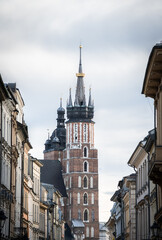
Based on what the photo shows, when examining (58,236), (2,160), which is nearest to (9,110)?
(2,160)

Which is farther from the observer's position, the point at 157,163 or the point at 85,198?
the point at 85,198

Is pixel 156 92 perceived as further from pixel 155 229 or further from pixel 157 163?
pixel 155 229

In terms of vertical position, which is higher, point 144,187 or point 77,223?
point 77,223

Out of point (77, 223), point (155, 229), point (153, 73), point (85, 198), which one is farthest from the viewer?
point (85, 198)

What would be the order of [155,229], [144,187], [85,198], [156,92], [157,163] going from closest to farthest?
[157,163] → [155,229] → [156,92] → [144,187] → [85,198]

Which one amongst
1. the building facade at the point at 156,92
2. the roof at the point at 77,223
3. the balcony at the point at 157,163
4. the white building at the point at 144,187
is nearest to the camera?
the building facade at the point at 156,92

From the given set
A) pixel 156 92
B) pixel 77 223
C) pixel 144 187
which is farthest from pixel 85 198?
pixel 156 92

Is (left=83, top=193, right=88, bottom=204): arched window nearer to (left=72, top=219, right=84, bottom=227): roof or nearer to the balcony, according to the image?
(left=72, top=219, right=84, bottom=227): roof

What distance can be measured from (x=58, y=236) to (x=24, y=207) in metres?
51.4

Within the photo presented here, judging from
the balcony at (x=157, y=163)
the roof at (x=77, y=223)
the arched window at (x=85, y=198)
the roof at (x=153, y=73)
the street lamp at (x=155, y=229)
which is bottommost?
the street lamp at (x=155, y=229)

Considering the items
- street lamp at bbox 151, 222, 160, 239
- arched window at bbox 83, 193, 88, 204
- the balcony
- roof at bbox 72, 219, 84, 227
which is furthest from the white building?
arched window at bbox 83, 193, 88, 204

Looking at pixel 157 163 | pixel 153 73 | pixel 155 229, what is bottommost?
pixel 155 229

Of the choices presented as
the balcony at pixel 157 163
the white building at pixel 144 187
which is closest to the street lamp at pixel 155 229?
the balcony at pixel 157 163

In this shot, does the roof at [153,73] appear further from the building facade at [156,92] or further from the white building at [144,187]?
the white building at [144,187]
